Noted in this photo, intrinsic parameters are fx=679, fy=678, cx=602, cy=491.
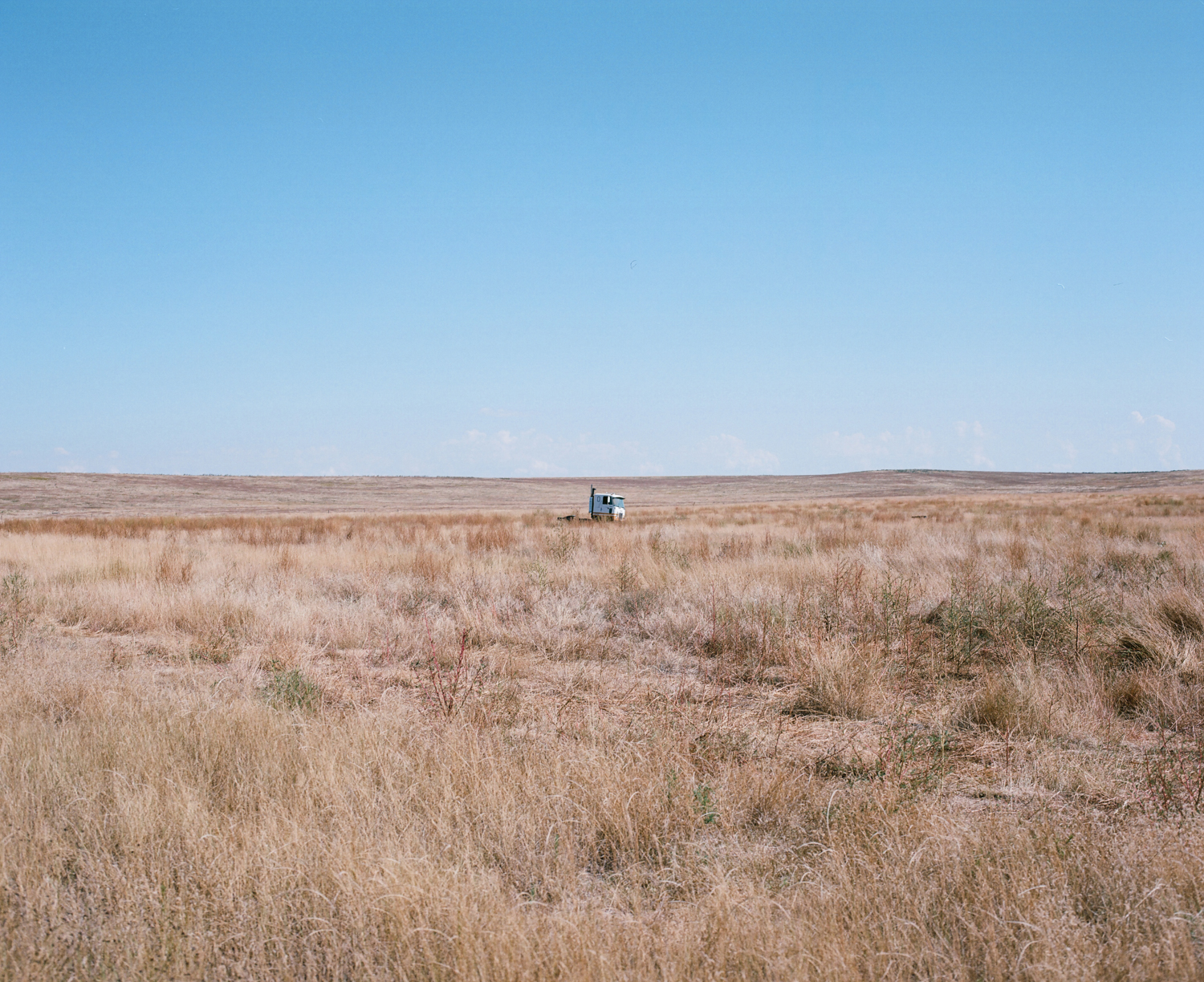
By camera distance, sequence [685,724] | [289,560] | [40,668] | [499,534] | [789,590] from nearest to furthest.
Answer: [685,724] → [40,668] → [789,590] → [289,560] → [499,534]

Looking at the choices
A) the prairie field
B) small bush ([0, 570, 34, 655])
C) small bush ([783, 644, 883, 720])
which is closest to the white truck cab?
small bush ([0, 570, 34, 655])

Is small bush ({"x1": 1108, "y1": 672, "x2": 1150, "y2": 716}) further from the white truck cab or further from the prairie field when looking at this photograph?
the white truck cab

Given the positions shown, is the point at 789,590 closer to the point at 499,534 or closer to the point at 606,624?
A: the point at 606,624

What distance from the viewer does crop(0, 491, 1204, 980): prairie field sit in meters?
2.03

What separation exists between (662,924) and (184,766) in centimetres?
238

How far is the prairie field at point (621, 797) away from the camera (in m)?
2.03

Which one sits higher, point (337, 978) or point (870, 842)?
point (870, 842)

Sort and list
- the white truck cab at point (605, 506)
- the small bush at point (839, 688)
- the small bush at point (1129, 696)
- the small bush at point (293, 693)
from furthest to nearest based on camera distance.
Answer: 1. the white truck cab at point (605, 506)
2. the small bush at point (839, 688)
3. the small bush at point (1129, 696)
4. the small bush at point (293, 693)

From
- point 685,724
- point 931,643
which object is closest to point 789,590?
point 931,643

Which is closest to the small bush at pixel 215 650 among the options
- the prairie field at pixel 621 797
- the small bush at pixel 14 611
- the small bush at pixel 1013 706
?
the prairie field at pixel 621 797

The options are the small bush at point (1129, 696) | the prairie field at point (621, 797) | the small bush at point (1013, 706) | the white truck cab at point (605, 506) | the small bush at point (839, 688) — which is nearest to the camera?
the prairie field at point (621, 797)

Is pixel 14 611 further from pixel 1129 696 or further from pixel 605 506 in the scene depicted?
pixel 605 506

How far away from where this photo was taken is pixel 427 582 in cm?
982

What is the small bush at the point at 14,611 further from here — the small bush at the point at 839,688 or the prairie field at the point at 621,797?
the small bush at the point at 839,688
